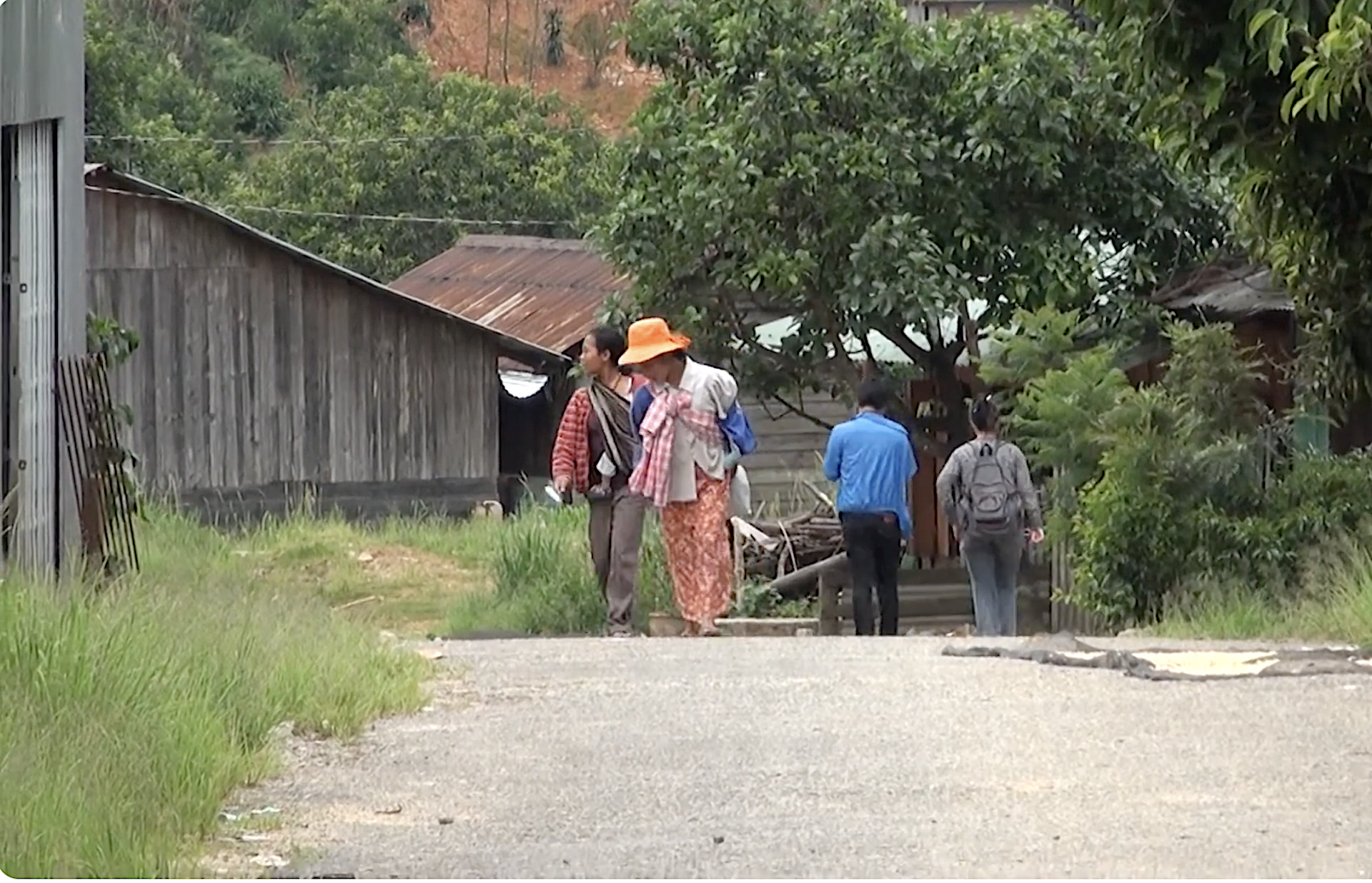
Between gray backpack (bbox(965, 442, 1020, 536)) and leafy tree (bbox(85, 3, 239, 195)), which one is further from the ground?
leafy tree (bbox(85, 3, 239, 195))

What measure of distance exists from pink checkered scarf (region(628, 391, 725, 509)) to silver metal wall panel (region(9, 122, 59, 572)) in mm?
3380

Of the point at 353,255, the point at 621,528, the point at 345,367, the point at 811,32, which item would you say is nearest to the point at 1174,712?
the point at 621,528

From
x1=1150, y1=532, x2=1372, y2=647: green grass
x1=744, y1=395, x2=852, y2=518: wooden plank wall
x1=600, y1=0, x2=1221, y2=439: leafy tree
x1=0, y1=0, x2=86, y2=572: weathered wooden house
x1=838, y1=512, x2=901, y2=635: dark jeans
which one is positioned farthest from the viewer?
x1=744, y1=395, x2=852, y2=518: wooden plank wall

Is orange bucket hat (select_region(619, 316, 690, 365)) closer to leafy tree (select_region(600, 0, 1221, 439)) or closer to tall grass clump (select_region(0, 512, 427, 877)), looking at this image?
tall grass clump (select_region(0, 512, 427, 877))

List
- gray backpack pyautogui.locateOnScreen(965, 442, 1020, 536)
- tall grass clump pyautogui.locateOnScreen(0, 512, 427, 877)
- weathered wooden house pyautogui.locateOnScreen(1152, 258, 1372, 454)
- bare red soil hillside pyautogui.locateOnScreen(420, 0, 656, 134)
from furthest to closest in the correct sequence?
bare red soil hillside pyautogui.locateOnScreen(420, 0, 656, 134), weathered wooden house pyautogui.locateOnScreen(1152, 258, 1372, 454), gray backpack pyautogui.locateOnScreen(965, 442, 1020, 536), tall grass clump pyautogui.locateOnScreen(0, 512, 427, 877)

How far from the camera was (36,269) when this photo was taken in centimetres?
1035

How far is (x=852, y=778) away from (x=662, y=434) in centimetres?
518

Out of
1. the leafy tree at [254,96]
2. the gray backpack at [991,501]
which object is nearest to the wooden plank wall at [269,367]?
the gray backpack at [991,501]

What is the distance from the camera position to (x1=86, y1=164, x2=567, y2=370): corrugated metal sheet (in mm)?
24844

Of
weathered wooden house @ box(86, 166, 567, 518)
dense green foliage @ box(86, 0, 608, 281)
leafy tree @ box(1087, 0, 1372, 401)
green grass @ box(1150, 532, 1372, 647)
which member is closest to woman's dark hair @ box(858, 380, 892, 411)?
green grass @ box(1150, 532, 1372, 647)

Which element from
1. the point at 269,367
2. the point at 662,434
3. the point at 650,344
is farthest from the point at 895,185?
the point at 269,367

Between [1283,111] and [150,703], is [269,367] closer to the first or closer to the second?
[1283,111]

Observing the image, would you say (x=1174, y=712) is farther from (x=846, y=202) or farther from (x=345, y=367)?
(x=345, y=367)

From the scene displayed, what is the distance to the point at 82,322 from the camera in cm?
1070
